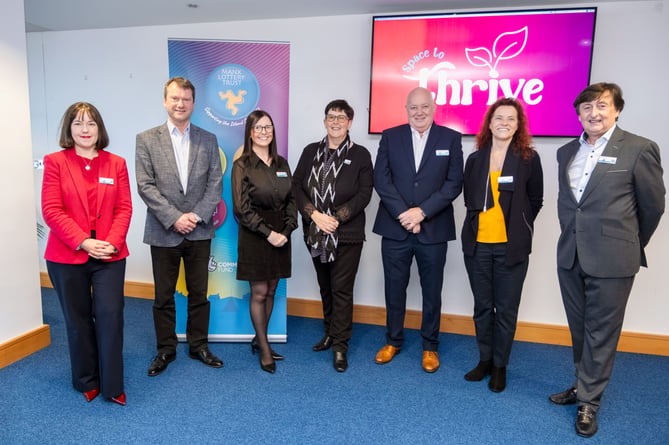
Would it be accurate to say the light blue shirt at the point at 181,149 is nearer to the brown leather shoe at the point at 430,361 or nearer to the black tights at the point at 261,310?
the black tights at the point at 261,310

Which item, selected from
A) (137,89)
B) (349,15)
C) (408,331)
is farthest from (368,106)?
(137,89)

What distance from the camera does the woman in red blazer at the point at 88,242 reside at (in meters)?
2.40

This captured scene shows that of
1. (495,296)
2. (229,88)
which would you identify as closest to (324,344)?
(495,296)

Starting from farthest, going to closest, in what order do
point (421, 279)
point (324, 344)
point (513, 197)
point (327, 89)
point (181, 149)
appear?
point (327, 89) → point (324, 344) → point (421, 279) → point (181, 149) → point (513, 197)

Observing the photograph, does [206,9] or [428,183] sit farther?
[206,9]

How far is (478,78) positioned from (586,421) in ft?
8.34

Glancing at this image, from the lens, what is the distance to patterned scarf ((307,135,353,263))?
3010 millimetres

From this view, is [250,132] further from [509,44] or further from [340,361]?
[509,44]

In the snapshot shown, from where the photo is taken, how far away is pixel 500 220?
271 cm

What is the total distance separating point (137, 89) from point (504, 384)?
4173 mm

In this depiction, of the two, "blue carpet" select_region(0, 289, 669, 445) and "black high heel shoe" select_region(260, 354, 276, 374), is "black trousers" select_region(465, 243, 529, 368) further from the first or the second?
"black high heel shoe" select_region(260, 354, 276, 374)

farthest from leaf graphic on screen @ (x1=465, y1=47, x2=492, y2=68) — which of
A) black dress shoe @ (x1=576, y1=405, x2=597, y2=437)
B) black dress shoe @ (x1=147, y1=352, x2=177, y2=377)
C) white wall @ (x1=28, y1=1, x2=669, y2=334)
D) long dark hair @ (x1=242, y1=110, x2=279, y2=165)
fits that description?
black dress shoe @ (x1=147, y1=352, x2=177, y2=377)

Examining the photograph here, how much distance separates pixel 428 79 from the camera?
3684 mm

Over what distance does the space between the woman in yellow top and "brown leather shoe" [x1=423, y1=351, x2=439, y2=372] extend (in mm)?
283
